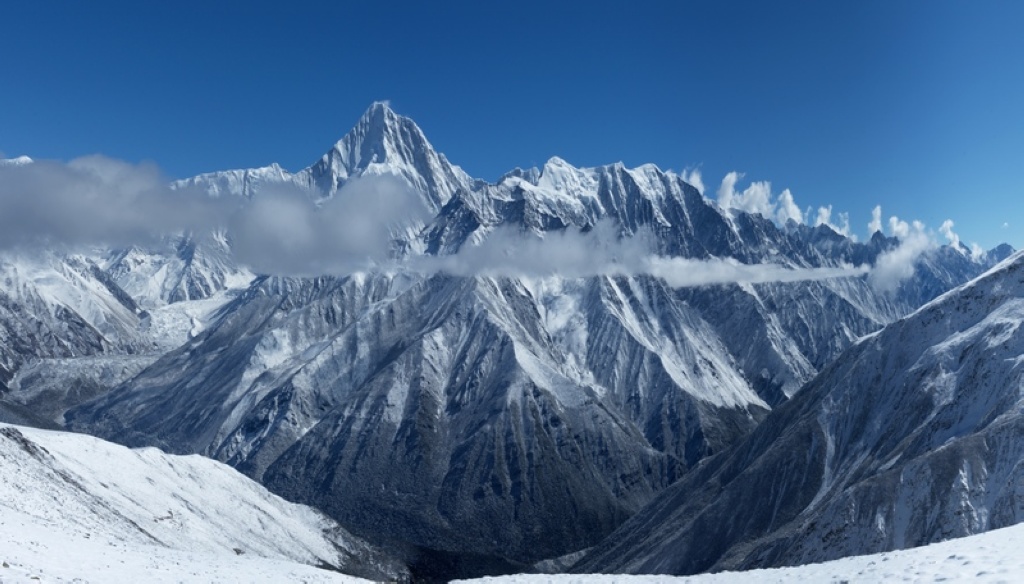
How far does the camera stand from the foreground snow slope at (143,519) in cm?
4697

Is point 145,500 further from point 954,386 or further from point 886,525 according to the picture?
point 954,386

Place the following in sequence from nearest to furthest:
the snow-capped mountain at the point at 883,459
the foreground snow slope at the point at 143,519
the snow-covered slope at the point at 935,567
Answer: the snow-covered slope at the point at 935,567
the foreground snow slope at the point at 143,519
the snow-capped mountain at the point at 883,459

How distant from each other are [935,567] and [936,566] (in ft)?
0.54

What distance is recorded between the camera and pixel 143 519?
112000 mm

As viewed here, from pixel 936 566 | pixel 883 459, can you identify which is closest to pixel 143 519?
pixel 936 566

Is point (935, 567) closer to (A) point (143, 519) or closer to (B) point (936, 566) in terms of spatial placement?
(B) point (936, 566)

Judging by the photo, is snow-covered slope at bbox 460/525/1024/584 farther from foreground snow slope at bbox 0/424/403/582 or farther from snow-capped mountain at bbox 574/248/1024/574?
snow-capped mountain at bbox 574/248/1024/574

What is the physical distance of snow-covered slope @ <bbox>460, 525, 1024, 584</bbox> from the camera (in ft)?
103

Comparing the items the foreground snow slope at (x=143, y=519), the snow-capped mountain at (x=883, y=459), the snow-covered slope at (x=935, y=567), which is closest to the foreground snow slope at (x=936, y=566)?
the snow-covered slope at (x=935, y=567)

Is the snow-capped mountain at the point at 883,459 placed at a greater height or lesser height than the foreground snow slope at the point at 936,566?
greater

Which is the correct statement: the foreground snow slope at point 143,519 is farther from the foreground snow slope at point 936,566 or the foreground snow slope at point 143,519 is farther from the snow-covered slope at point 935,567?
the foreground snow slope at point 936,566

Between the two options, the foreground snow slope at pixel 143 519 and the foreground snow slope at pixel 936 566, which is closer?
the foreground snow slope at pixel 936 566

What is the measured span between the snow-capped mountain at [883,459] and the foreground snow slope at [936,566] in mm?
70045

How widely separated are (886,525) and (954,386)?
4096cm
